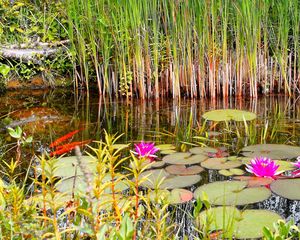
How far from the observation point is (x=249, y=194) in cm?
211

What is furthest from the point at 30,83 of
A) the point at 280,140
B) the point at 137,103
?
the point at 280,140

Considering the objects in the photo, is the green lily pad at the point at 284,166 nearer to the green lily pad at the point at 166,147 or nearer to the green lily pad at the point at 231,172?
the green lily pad at the point at 231,172

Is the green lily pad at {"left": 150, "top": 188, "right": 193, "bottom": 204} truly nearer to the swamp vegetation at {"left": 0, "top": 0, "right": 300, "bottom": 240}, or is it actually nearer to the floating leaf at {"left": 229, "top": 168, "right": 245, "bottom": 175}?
the swamp vegetation at {"left": 0, "top": 0, "right": 300, "bottom": 240}

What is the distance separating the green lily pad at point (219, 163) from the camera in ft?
8.07

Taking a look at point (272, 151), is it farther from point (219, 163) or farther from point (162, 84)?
point (162, 84)

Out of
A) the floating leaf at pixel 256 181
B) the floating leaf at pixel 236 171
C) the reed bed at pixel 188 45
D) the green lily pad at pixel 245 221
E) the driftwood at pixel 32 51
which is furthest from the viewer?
the driftwood at pixel 32 51

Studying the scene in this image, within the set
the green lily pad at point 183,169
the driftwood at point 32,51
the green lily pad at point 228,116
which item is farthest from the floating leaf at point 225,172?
the driftwood at point 32,51

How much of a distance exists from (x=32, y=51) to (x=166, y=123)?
210 centimetres

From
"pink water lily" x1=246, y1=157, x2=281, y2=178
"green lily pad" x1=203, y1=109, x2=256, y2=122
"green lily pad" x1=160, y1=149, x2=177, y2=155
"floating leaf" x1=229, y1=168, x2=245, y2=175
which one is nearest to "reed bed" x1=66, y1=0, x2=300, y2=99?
"green lily pad" x1=203, y1=109, x2=256, y2=122

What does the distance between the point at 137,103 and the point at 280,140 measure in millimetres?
1642

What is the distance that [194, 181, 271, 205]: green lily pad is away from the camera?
206cm

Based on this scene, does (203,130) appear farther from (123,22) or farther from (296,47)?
(296,47)

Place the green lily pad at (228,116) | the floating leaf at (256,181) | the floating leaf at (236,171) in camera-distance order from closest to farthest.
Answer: the floating leaf at (256,181) → the floating leaf at (236,171) → the green lily pad at (228,116)

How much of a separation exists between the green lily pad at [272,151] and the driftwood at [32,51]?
2850 millimetres
